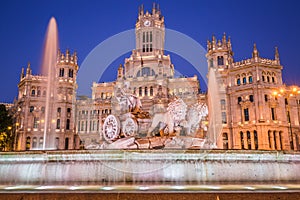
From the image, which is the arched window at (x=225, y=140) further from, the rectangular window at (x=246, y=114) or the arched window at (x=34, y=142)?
the arched window at (x=34, y=142)

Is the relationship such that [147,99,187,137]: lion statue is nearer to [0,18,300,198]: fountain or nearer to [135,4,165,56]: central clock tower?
[0,18,300,198]: fountain

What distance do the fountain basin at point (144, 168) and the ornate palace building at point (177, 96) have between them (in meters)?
29.8

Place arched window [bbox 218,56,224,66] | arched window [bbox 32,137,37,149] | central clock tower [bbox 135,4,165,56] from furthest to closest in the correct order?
central clock tower [bbox 135,4,165,56], arched window [bbox 218,56,224,66], arched window [bbox 32,137,37,149]

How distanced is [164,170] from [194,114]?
7015 millimetres

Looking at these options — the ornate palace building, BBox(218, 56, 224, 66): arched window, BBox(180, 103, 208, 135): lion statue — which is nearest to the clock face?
the ornate palace building

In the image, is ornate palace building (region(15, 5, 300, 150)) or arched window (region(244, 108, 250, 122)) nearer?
ornate palace building (region(15, 5, 300, 150))

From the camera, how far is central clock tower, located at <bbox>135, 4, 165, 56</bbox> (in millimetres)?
80750

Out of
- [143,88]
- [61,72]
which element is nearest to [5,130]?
[61,72]

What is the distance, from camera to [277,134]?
50500mm

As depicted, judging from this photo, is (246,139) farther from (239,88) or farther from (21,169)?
(21,169)

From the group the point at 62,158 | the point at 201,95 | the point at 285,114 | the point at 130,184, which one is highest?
the point at 201,95

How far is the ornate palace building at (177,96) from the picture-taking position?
2035 inches

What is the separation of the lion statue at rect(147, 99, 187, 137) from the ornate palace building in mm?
24942

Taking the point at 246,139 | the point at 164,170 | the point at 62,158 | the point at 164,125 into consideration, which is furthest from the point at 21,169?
the point at 246,139
